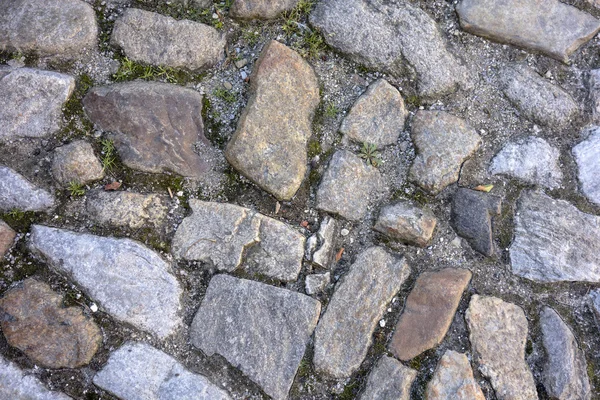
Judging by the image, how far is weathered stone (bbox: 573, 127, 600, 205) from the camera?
7.82 feet

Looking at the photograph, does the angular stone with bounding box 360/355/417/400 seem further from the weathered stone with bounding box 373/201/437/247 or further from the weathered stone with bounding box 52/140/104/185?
the weathered stone with bounding box 52/140/104/185

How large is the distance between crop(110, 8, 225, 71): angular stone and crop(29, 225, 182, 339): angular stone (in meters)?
0.79

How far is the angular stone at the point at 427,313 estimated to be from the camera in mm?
2080

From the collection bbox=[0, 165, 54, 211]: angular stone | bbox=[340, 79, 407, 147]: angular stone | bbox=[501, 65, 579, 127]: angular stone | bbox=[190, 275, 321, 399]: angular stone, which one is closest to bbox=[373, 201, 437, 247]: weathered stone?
bbox=[340, 79, 407, 147]: angular stone

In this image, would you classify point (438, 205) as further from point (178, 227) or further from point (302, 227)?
point (178, 227)

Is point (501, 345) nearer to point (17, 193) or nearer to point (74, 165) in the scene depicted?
point (74, 165)

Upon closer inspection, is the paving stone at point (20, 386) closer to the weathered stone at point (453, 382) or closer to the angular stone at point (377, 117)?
the weathered stone at point (453, 382)

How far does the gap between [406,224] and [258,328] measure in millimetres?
721

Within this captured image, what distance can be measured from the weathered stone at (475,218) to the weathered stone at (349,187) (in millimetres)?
325

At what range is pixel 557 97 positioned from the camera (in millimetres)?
2428

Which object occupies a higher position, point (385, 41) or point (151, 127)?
point (385, 41)

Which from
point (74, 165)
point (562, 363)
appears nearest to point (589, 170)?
point (562, 363)

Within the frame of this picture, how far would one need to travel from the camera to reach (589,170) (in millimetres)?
2391

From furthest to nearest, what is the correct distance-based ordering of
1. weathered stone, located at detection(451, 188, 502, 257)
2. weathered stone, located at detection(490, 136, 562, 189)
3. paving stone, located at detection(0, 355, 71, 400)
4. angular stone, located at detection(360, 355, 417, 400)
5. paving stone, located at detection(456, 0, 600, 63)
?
paving stone, located at detection(456, 0, 600, 63) < weathered stone, located at detection(490, 136, 562, 189) < weathered stone, located at detection(451, 188, 502, 257) < angular stone, located at detection(360, 355, 417, 400) < paving stone, located at detection(0, 355, 71, 400)
